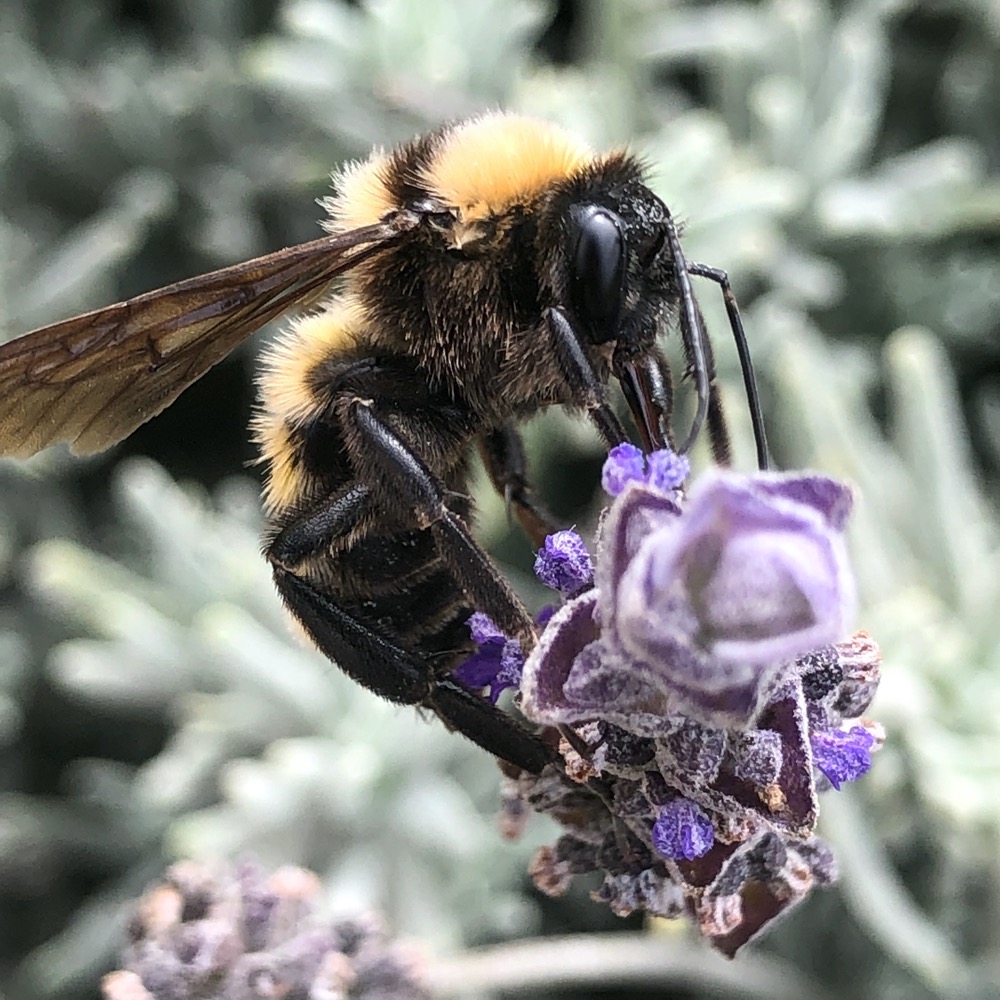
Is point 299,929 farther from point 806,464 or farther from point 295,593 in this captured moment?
point 806,464

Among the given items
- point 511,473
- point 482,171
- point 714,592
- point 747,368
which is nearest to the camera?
point 714,592

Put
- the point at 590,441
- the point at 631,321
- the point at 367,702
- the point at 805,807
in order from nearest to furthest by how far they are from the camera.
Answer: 1. the point at 805,807
2. the point at 631,321
3. the point at 367,702
4. the point at 590,441

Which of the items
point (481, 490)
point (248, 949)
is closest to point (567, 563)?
point (248, 949)

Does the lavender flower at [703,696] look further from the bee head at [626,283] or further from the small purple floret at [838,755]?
the bee head at [626,283]

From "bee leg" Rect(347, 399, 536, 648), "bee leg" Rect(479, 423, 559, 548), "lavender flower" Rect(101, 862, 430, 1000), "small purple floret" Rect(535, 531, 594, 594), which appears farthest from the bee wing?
"lavender flower" Rect(101, 862, 430, 1000)

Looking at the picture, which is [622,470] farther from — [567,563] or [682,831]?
[682,831]

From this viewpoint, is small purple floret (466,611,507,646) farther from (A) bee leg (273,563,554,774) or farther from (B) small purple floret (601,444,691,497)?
(B) small purple floret (601,444,691,497)

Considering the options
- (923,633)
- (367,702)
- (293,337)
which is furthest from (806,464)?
(293,337)
